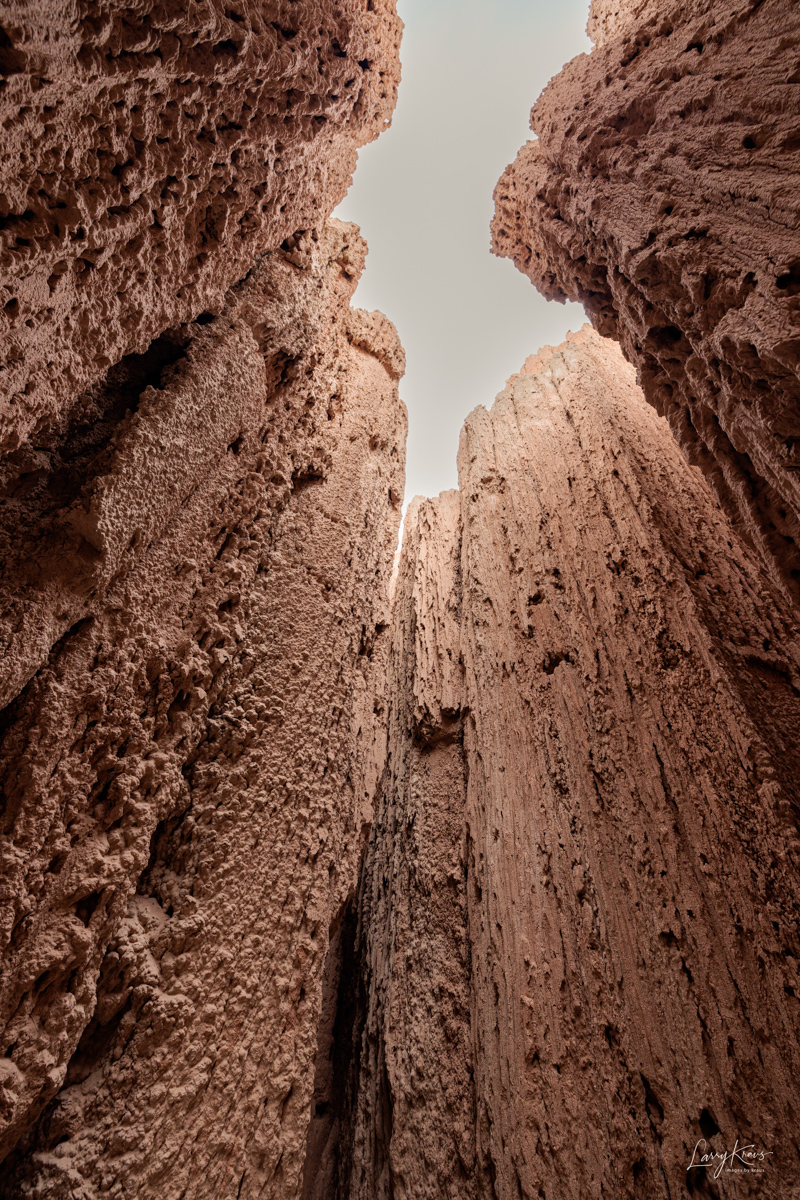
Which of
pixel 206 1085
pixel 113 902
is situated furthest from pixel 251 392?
pixel 206 1085

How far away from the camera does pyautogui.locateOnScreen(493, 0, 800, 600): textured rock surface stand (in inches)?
91.6

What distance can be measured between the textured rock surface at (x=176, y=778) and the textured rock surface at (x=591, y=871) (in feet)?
5.86

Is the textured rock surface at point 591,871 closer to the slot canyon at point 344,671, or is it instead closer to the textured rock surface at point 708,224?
the slot canyon at point 344,671

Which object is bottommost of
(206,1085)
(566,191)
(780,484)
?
(206,1085)

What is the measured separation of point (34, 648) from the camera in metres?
1.66

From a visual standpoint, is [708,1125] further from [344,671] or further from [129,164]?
[129,164]

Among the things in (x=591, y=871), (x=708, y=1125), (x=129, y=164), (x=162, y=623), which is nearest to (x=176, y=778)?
(x=162, y=623)

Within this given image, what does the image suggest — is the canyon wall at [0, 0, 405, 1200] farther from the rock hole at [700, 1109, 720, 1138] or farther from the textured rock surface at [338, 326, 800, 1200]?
the rock hole at [700, 1109, 720, 1138]

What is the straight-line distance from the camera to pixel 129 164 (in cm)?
164

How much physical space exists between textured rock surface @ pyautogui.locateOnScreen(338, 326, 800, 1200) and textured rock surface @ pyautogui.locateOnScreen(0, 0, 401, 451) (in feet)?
12.7

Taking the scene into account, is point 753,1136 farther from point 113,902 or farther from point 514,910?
point 113,902

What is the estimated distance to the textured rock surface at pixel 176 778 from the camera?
1.62 m

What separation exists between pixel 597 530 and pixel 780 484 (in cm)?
290
